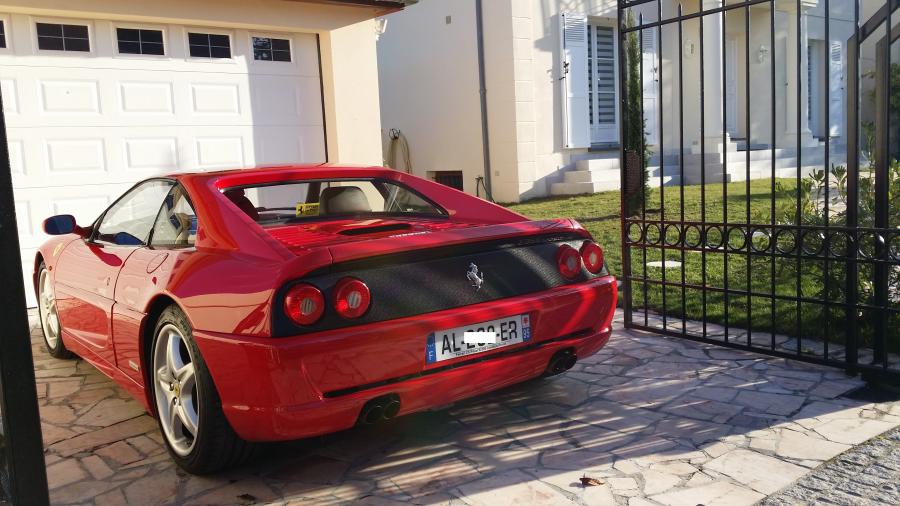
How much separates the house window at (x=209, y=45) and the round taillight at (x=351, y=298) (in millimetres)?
5774

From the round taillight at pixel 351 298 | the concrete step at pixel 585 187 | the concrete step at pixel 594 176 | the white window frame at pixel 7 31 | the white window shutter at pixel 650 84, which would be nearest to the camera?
the round taillight at pixel 351 298

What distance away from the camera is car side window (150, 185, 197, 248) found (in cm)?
362

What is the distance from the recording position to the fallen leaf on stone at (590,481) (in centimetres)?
307

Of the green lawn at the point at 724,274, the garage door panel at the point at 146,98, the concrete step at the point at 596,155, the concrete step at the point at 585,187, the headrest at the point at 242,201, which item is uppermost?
the garage door panel at the point at 146,98

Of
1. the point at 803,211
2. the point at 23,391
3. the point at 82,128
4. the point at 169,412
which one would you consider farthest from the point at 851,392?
the point at 82,128

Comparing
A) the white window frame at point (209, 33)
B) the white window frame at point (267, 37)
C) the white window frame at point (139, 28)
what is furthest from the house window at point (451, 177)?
the white window frame at point (139, 28)

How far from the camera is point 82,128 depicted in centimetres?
729

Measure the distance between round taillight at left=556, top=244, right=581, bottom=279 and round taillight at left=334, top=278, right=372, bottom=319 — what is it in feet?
3.41

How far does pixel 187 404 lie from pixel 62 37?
5231 millimetres

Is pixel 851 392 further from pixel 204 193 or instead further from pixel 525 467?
pixel 204 193

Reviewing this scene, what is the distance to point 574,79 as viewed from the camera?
1360cm

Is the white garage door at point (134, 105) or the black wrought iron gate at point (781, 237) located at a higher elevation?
the white garage door at point (134, 105)

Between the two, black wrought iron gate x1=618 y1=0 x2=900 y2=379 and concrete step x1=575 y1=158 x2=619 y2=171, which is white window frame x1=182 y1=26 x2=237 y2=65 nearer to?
black wrought iron gate x1=618 y1=0 x2=900 y2=379

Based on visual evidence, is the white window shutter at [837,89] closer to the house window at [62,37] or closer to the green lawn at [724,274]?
the green lawn at [724,274]
